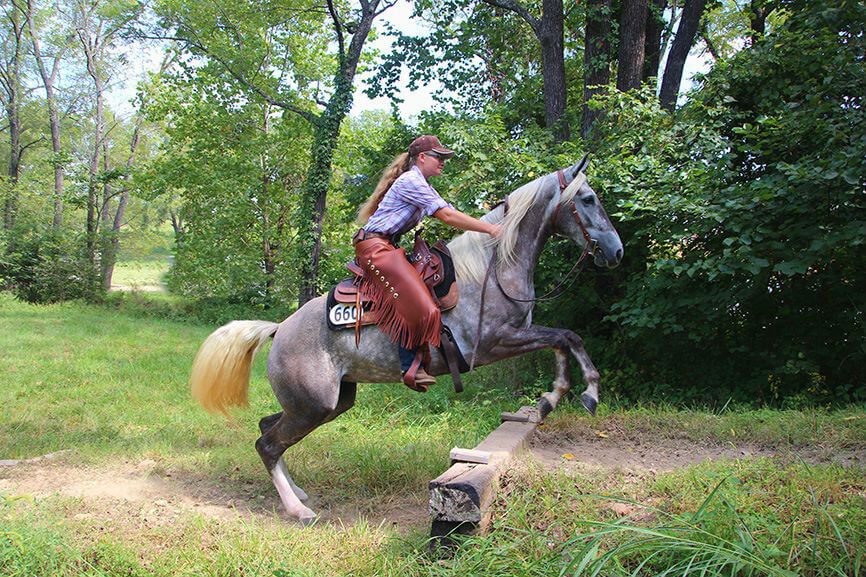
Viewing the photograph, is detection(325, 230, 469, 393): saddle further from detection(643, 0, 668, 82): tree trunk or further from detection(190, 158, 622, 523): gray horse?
detection(643, 0, 668, 82): tree trunk

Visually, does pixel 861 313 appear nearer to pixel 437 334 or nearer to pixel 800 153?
pixel 800 153

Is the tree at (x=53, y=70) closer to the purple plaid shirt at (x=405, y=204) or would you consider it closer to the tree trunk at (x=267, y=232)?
the tree trunk at (x=267, y=232)

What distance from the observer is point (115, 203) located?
3797cm

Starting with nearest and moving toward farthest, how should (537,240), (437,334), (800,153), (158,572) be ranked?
(158,572), (437,334), (537,240), (800,153)

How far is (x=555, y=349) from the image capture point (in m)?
4.38

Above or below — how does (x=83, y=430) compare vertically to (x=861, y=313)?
below

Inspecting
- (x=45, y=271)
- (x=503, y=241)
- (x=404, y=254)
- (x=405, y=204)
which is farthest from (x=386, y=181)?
(x=45, y=271)

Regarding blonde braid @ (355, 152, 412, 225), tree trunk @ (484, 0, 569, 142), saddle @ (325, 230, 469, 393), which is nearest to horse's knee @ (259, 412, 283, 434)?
saddle @ (325, 230, 469, 393)

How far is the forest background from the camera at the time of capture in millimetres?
6414

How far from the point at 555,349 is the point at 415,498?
1596mm

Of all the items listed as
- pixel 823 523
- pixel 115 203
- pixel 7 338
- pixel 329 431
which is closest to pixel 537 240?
pixel 823 523

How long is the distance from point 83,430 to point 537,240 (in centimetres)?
548

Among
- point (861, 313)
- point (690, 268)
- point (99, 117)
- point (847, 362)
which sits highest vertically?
point (99, 117)

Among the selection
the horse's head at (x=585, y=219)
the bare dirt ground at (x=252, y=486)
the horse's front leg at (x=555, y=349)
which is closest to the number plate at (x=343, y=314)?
the horse's front leg at (x=555, y=349)
